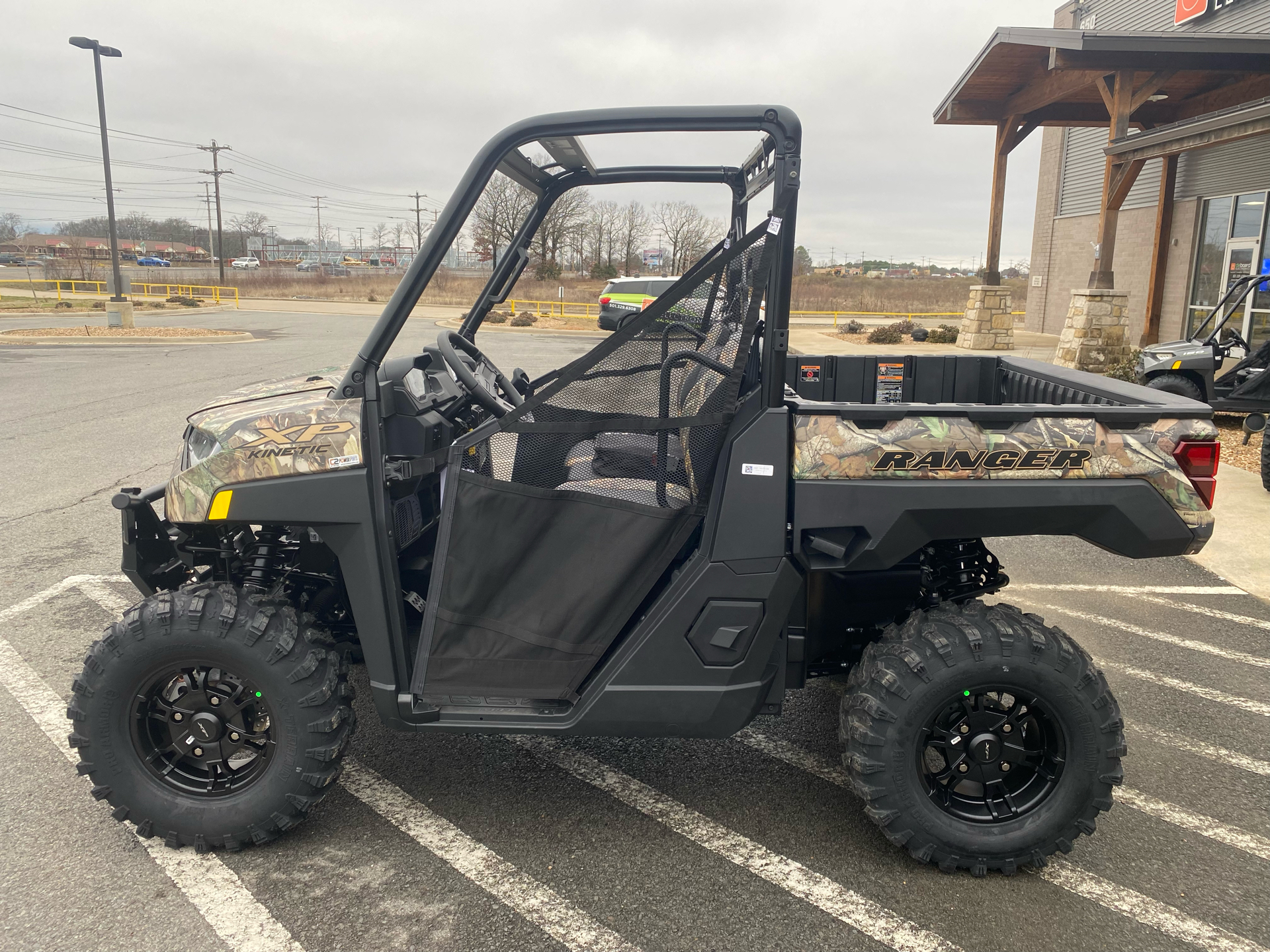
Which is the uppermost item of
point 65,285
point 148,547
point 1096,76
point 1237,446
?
point 1096,76

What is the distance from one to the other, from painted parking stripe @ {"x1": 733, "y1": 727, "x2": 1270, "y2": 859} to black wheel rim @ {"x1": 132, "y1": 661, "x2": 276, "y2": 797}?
71.6 inches

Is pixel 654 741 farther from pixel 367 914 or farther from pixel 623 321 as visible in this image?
pixel 623 321

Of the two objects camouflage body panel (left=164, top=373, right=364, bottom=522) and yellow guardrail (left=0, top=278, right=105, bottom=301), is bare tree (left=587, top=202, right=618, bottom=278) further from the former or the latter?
yellow guardrail (left=0, top=278, right=105, bottom=301)

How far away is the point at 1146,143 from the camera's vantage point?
1382 centimetres

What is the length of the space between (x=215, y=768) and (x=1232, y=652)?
4635 mm

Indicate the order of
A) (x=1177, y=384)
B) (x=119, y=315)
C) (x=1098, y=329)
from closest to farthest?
(x=1177, y=384) → (x=1098, y=329) → (x=119, y=315)

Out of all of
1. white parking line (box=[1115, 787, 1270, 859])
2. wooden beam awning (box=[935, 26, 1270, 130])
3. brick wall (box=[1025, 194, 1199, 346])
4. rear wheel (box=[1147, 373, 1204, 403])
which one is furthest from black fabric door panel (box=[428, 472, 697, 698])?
brick wall (box=[1025, 194, 1199, 346])

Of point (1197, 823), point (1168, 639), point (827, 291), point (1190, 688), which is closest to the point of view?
point (1197, 823)

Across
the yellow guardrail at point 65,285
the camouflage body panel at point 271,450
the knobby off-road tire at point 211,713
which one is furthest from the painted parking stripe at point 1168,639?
the yellow guardrail at point 65,285

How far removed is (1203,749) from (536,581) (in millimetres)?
2778

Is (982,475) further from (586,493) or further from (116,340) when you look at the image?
(116,340)

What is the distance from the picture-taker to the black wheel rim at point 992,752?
2686 millimetres

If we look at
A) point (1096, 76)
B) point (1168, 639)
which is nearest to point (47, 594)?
point (1168, 639)

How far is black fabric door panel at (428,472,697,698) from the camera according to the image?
2.52 metres
